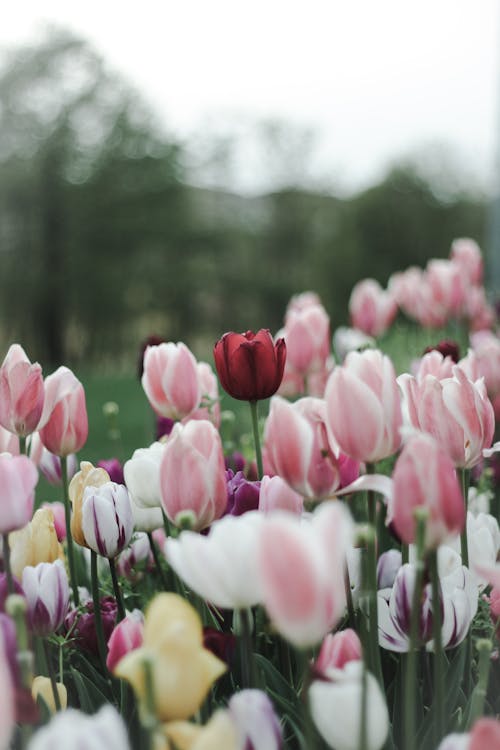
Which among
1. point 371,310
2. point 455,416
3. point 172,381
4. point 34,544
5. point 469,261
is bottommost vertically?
point 34,544

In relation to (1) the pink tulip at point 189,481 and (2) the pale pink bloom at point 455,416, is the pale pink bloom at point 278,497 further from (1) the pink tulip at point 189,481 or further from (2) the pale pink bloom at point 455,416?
(2) the pale pink bloom at point 455,416

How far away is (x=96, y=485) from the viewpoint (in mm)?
1376

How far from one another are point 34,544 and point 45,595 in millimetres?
119

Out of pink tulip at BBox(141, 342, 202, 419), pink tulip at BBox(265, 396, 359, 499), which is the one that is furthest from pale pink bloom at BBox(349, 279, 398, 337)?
pink tulip at BBox(265, 396, 359, 499)

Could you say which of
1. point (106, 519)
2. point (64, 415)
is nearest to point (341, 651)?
point (106, 519)

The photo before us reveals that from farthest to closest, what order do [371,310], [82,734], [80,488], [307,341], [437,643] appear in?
[371,310] → [307,341] → [80,488] → [437,643] → [82,734]

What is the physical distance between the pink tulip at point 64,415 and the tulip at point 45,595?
0.89ft

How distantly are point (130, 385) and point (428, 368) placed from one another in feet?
24.9

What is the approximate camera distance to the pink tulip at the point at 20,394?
53.1 inches

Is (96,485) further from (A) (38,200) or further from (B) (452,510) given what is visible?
(A) (38,200)

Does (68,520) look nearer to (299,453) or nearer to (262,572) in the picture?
(299,453)

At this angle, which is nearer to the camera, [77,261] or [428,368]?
[428,368]

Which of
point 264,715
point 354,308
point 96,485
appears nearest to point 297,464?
point 264,715

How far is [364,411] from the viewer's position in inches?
40.0
